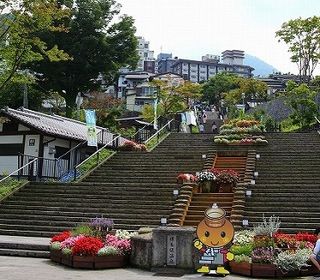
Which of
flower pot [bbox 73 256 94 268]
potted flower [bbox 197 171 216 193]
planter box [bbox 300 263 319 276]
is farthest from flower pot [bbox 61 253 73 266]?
potted flower [bbox 197 171 216 193]

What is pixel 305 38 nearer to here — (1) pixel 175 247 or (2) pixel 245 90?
(2) pixel 245 90

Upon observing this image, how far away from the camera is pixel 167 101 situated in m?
49.1

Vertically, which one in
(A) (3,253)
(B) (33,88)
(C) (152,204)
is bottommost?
(A) (3,253)

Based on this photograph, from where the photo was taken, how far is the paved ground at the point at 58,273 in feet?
34.3

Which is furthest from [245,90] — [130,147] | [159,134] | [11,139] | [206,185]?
[206,185]

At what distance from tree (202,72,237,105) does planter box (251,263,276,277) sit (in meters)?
70.3

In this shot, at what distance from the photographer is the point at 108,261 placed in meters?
12.1

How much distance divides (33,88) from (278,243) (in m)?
35.2

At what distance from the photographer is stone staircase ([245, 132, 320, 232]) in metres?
16.7

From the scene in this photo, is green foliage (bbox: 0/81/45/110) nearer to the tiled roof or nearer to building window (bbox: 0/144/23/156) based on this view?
the tiled roof

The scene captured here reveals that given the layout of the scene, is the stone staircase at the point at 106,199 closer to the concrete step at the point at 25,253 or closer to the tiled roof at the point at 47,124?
the concrete step at the point at 25,253

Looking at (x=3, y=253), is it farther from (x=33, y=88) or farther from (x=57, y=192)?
(x=33, y=88)

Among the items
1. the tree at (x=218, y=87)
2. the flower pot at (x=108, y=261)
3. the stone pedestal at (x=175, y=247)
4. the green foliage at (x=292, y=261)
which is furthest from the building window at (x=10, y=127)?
the tree at (x=218, y=87)

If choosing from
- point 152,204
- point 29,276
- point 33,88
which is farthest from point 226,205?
point 33,88
